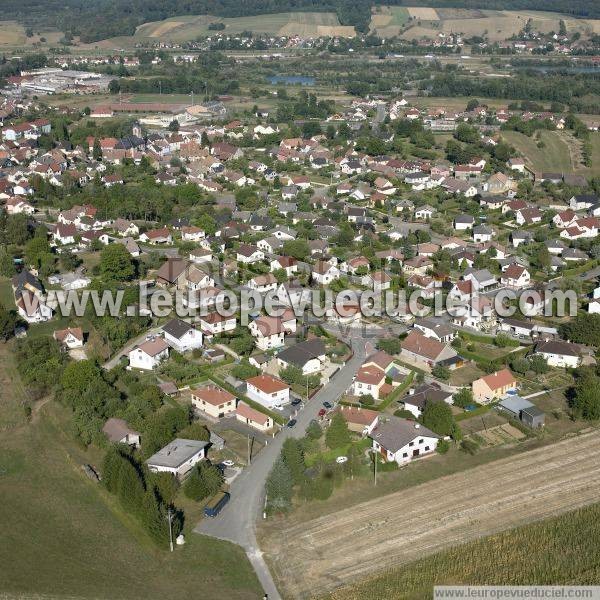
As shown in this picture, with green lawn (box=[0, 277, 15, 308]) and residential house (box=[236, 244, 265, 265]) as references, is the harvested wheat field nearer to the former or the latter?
residential house (box=[236, 244, 265, 265])

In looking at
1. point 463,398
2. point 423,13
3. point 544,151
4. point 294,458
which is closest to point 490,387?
point 463,398

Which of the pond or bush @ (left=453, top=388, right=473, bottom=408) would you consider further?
the pond

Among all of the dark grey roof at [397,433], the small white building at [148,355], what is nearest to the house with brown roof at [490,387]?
the dark grey roof at [397,433]

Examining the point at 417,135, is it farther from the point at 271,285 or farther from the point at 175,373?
the point at 175,373

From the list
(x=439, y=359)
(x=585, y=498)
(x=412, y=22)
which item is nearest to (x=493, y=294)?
(x=439, y=359)

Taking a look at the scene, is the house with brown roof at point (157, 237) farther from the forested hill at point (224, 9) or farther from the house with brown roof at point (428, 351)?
the forested hill at point (224, 9)

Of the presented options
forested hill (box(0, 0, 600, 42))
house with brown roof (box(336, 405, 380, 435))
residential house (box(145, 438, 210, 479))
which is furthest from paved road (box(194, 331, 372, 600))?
forested hill (box(0, 0, 600, 42))
